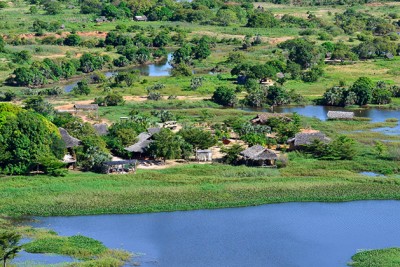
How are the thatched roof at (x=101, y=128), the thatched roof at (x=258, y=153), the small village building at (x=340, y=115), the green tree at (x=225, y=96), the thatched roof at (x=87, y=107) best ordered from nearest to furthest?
the thatched roof at (x=258, y=153) < the thatched roof at (x=101, y=128) < the small village building at (x=340, y=115) < the thatched roof at (x=87, y=107) < the green tree at (x=225, y=96)

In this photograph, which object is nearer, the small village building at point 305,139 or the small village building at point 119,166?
the small village building at point 119,166

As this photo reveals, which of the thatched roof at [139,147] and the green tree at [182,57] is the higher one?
the thatched roof at [139,147]

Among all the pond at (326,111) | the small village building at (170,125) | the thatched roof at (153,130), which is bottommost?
the pond at (326,111)

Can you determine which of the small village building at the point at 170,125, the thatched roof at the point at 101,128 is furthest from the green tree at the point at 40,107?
the small village building at the point at 170,125

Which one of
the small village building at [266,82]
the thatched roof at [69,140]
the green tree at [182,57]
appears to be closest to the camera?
the thatched roof at [69,140]

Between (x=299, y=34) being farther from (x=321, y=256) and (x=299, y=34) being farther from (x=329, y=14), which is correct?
(x=321, y=256)

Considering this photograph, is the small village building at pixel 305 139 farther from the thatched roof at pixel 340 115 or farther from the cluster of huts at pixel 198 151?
the thatched roof at pixel 340 115
